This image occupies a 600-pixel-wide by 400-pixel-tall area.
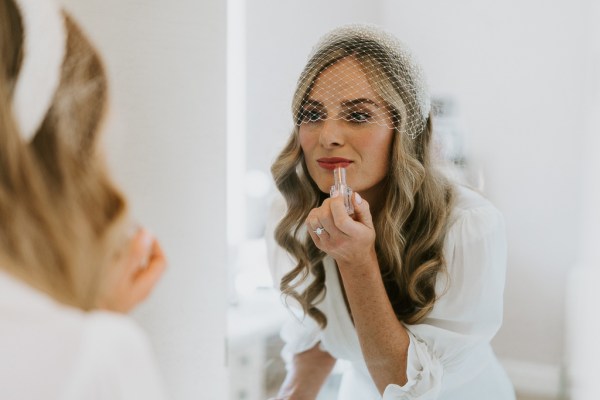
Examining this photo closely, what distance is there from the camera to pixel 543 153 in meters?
0.79

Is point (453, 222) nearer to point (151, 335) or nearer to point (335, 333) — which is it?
point (335, 333)

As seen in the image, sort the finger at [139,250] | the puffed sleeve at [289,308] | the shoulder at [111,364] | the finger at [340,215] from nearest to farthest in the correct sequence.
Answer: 1. the shoulder at [111,364]
2. the finger at [139,250]
3. the finger at [340,215]
4. the puffed sleeve at [289,308]

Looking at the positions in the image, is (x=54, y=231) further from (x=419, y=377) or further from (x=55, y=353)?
(x=419, y=377)

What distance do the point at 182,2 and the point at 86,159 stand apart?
28 cm

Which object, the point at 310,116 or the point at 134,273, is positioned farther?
the point at 310,116

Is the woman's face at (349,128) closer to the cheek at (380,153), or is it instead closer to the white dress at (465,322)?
the cheek at (380,153)

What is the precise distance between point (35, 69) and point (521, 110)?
63 cm

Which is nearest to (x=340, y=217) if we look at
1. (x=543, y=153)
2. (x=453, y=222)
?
(x=453, y=222)

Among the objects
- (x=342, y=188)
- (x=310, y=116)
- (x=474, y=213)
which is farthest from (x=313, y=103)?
(x=474, y=213)

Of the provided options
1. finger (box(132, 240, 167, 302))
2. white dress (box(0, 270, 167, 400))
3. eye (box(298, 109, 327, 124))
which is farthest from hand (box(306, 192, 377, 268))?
white dress (box(0, 270, 167, 400))

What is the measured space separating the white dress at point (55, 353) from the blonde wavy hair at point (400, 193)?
40 cm

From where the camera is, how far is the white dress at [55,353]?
0.44m

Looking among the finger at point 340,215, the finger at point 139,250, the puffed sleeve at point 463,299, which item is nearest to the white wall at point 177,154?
the finger at point 139,250

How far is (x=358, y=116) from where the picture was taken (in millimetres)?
739
